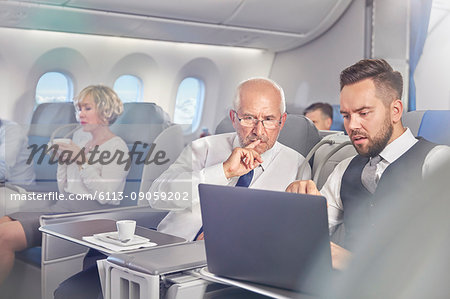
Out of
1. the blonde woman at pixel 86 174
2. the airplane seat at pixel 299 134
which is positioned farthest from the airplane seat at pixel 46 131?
the airplane seat at pixel 299 134

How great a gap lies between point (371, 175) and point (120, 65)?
283 inches

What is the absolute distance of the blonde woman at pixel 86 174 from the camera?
8.80ft

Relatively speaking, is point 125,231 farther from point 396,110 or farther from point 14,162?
point 14,162

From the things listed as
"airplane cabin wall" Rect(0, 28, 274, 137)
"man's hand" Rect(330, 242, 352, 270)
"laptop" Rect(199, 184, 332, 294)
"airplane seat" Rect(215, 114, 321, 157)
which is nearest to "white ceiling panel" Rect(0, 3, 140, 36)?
"airplane cabin wall" Rect(0, 28, 274, 137)

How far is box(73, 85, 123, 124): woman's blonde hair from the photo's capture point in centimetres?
325

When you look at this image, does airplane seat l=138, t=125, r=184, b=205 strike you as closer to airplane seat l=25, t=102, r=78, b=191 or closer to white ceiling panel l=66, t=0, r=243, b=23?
airplane seat l=25, t=102, r=78, b=191

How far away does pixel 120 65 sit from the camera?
27.8ft

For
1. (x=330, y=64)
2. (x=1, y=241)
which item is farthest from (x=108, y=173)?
(x=330, y=64)

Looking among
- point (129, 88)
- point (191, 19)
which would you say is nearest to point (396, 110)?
point (191, 19)

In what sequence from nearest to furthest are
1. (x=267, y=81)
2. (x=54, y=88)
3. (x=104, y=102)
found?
(x=267, y=81) < (x=104, y=102) < (x=54, y=88)

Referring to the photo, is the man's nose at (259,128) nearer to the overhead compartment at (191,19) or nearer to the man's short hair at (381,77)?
the man's short hair at (381,77)

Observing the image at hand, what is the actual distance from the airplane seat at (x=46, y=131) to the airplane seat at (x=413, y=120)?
2.36 meters

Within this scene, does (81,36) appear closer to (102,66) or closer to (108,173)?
(102,66)

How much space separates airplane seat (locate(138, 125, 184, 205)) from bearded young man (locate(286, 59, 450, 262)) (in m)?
1.38
